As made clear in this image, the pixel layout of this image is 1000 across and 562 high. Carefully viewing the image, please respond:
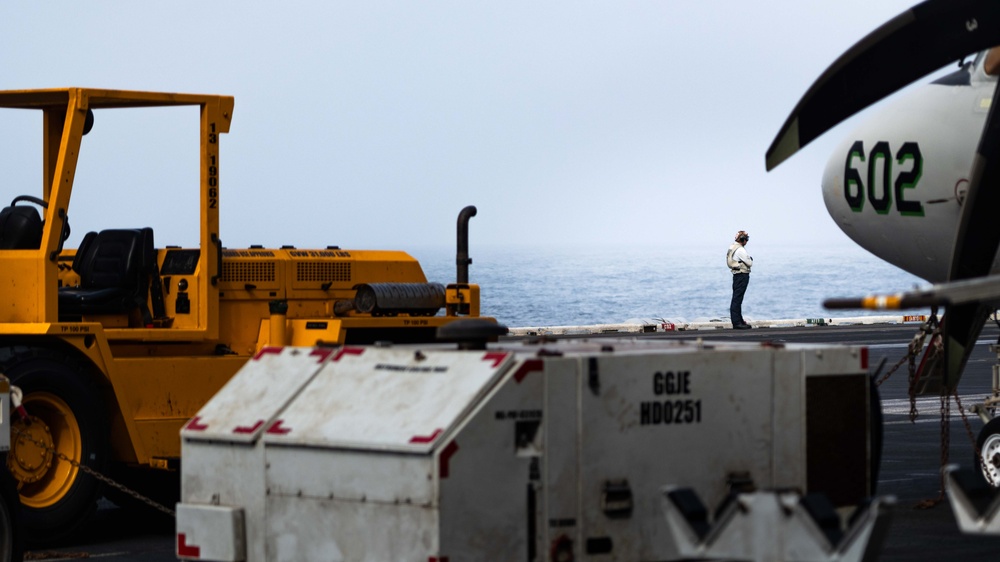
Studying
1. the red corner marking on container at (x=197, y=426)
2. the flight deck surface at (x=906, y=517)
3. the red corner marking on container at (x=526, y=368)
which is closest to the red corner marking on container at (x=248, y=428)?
the red corner marking on container at (x=197, y=426)

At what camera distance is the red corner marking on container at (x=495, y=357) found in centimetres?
745

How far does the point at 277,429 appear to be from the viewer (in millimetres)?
7797

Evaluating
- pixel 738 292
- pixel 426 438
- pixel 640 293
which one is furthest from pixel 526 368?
pixel 640 293

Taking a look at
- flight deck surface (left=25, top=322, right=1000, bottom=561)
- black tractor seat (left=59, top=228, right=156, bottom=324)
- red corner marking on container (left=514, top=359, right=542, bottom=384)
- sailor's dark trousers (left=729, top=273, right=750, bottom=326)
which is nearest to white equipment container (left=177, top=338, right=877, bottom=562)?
red corner marking on container (left=514, top=359, right=542, bottom=384)

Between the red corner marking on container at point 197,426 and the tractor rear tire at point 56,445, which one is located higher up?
the red corner marking on container at point 197,426

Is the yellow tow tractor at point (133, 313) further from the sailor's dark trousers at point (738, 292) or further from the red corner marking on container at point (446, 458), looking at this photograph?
the sailor's dark trousers at point (738, 292)

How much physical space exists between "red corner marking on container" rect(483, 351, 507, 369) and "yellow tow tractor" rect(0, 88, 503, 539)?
4285 millimetres

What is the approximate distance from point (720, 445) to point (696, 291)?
113703 millimetres

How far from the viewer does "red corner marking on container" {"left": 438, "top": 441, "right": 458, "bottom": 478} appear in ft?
23.1

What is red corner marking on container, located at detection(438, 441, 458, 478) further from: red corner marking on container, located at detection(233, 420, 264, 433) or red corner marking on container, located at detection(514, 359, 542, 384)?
red corner marking on container, located at detection(233, 420, 264, 433)

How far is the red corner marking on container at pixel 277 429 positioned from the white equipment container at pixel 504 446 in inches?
0.5

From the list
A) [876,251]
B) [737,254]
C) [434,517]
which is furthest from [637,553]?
[737,254]

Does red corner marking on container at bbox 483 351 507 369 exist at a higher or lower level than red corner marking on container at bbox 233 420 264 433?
higher

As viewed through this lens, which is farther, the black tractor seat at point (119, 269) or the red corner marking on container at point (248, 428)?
the black tractor seat at point (119, 269)
